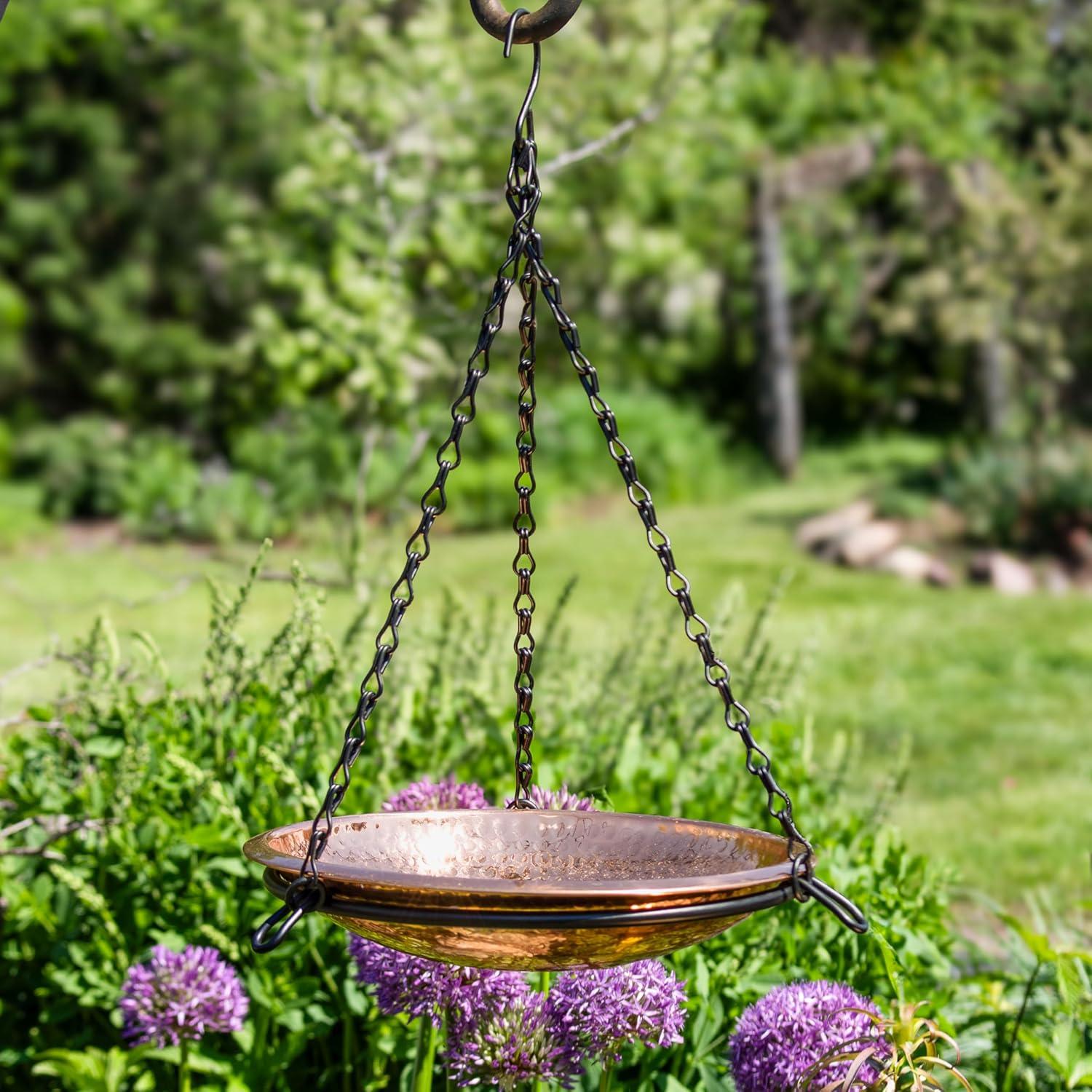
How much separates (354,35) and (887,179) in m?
7.96

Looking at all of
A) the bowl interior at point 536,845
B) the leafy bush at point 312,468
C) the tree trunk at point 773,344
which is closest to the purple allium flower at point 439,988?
the bowl interior at point 536,845

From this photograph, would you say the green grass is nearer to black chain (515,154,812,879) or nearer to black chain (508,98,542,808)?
black chain (508,98,542,808)

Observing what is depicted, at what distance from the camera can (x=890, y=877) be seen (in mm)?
2375

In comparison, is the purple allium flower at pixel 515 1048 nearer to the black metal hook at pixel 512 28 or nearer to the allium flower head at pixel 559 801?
the allium flower head at pixel 559 801

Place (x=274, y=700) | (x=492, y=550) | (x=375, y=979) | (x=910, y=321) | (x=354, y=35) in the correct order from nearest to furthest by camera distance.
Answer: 1. (x=375, y=979)
2. (x=274, y=700)
3. (x=354, y=35)
4. (x=492, y=550)
5. (x=910, y=321)

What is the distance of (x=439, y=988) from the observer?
5.82 feet

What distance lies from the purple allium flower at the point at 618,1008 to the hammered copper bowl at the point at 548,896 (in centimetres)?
14

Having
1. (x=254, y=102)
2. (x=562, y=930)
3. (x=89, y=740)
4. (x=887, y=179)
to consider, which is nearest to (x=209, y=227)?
(x=254, y=102)

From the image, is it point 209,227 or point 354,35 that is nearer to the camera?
point 354,35

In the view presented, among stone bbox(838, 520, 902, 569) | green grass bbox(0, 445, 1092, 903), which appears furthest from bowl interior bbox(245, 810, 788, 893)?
stone bbox(838, 520, 902, 569)

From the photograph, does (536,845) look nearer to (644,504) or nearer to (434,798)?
(434,798)

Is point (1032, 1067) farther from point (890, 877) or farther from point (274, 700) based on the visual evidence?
point (274, 700)

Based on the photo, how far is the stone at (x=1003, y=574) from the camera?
8.73 meters

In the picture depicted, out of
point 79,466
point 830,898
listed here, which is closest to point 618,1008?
point 830,898
